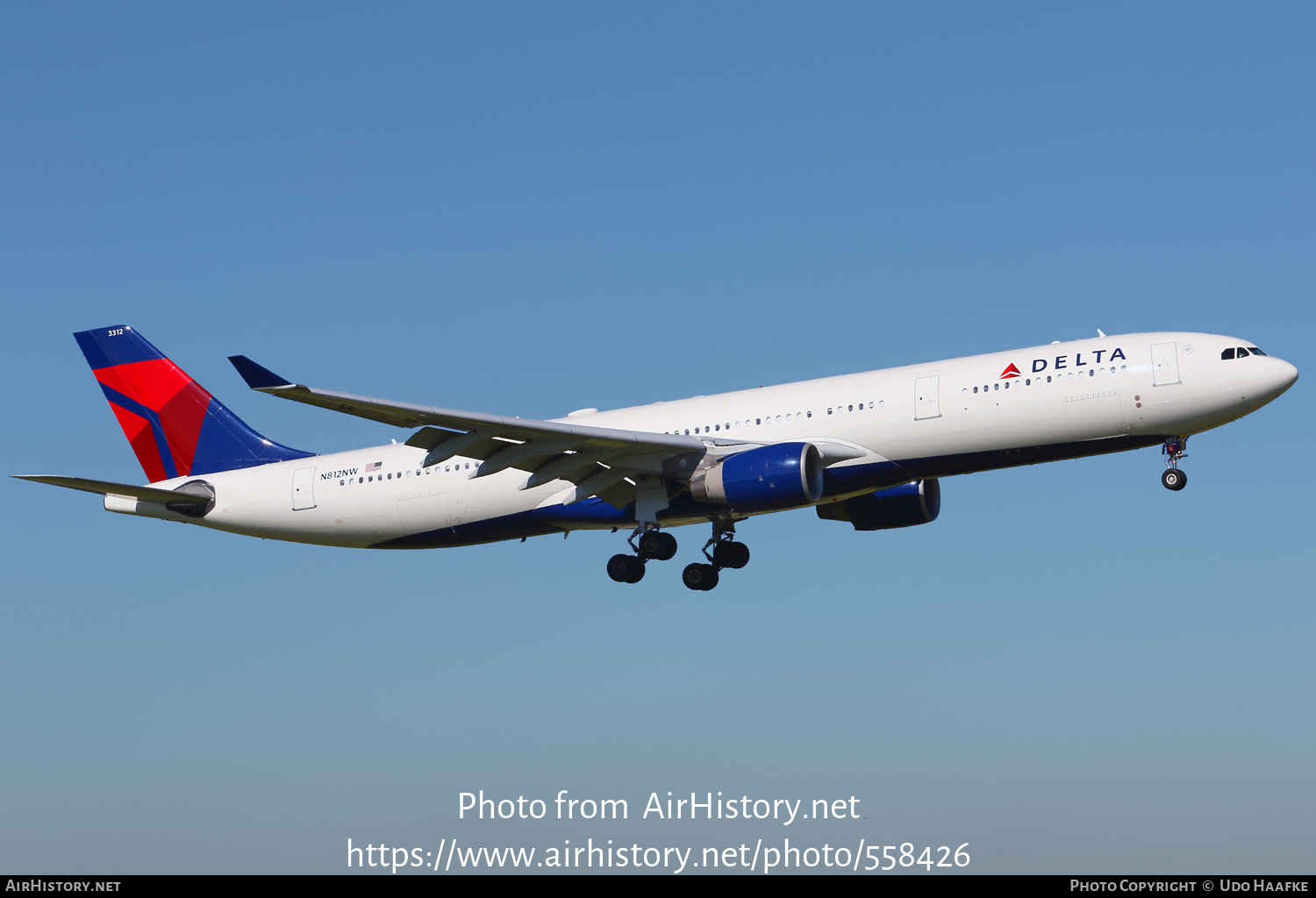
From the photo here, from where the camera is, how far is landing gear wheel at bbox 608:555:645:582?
37438 mm

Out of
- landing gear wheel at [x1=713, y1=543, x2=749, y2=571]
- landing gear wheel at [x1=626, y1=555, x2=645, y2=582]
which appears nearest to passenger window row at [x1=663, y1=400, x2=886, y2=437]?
landing gear wheel at [x1=626, y1=555, x2=645, y2=582]

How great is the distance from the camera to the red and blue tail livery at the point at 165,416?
4166 cm

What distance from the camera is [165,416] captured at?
42.6 m

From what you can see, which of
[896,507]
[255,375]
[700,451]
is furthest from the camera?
[896,507]

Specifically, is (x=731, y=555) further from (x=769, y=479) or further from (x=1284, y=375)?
(x=1284, y=375)

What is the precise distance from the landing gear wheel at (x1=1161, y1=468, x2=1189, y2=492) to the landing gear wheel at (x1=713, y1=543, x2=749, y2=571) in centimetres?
1086

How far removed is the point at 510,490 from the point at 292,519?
6.43 m

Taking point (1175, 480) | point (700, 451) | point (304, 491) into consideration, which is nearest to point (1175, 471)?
point (1175, 480)

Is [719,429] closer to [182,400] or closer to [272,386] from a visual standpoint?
[272,386]

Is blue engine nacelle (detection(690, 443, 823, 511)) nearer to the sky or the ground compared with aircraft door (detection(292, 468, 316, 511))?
nearer to the ground

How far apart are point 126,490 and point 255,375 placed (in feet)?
34.9

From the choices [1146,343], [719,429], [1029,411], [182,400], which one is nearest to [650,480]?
[719,429]

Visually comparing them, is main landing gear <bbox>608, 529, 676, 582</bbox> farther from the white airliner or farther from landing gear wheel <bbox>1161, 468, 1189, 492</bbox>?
landing gear wheel <bbox>1161, 468, 1189, 492</bbox>

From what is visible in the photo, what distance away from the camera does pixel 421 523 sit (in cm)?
3850
